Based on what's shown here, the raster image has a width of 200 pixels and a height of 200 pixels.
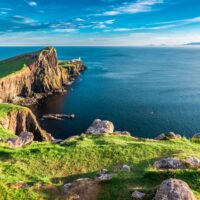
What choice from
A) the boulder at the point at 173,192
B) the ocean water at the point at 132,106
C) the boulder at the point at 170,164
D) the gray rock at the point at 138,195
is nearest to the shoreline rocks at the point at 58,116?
the ocean water at the point at 132,106

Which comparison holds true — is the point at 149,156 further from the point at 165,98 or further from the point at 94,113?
the point at 165,98

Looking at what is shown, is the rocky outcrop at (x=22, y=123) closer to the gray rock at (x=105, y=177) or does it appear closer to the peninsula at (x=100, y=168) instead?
the peninsula at (x=100, y=168)

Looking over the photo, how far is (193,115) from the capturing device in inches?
3974

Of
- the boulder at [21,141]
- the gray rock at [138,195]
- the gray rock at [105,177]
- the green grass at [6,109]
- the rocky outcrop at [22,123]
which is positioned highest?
the gray rock at [138,195]

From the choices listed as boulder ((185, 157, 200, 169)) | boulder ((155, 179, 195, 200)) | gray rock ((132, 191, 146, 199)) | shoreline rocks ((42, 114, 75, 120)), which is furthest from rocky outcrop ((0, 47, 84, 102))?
boulder ((155, 179, 195, 200))

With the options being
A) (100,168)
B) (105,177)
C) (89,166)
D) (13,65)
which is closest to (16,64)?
→ (13,65)

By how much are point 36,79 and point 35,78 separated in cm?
83

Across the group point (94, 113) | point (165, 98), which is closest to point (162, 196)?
point (94, 113)

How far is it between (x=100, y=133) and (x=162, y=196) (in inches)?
1169

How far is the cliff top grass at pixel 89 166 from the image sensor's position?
24359 mm

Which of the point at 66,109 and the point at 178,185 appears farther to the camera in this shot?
the point at 66,109

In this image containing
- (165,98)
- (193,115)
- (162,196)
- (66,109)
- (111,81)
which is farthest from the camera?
(111,81)

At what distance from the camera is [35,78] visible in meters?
146

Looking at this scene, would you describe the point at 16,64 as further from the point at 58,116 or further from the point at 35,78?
the point at 58,116
